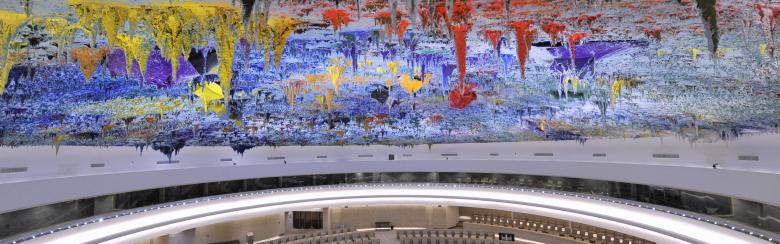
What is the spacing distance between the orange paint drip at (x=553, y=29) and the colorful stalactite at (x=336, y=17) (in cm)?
393

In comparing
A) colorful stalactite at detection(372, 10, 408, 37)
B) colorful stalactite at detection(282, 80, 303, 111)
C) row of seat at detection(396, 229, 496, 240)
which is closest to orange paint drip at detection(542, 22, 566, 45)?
colorful stalactite at detection(372, 10, 408, 37)

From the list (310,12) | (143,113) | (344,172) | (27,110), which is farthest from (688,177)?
(27,110)

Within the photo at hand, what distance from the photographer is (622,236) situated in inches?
579

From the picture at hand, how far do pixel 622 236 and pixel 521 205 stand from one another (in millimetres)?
4202

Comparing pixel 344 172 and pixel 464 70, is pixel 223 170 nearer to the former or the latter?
pixel 344 172

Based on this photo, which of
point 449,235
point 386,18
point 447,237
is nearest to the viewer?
point 386,18

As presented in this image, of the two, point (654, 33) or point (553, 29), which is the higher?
point (553, 29)

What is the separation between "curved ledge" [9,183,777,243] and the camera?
30.3 feet

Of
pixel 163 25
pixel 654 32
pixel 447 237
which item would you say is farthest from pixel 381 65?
pixel 447 237

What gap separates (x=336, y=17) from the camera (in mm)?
7625

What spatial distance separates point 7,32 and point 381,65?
24.0ft

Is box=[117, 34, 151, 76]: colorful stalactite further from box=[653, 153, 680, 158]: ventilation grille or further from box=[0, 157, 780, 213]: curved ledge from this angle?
box=[653, 153, 680, 158]: ventilation grille

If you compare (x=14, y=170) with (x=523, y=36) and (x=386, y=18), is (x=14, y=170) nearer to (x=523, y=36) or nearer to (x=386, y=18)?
(x=386, y=18)

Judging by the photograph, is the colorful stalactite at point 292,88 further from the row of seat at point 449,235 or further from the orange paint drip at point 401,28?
the row of seat at point 449,235
